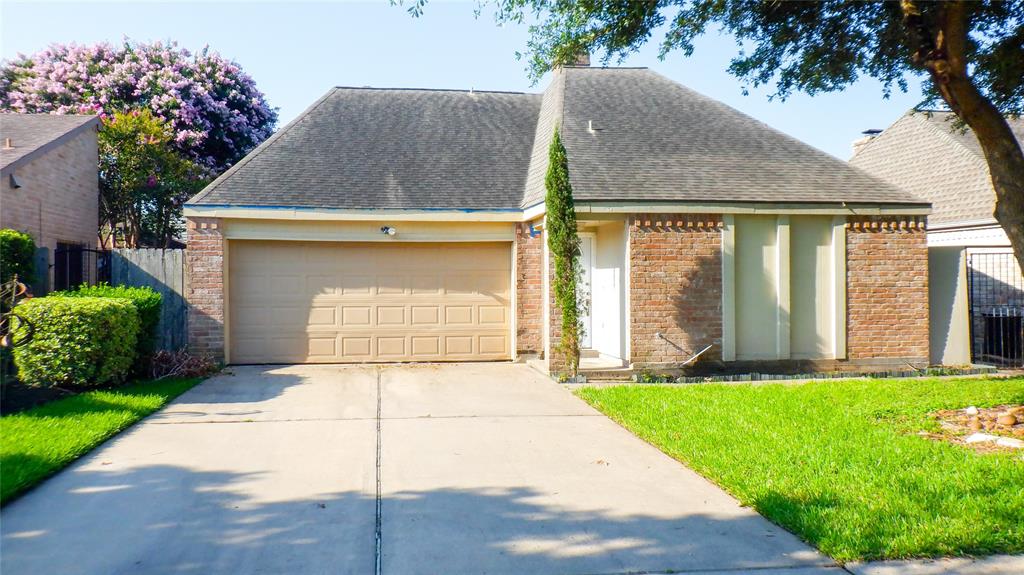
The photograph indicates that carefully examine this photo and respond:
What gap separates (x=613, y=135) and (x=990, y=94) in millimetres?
5530

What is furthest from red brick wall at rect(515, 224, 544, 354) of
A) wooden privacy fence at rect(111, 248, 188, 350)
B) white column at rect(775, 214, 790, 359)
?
wooden privacy fence at rect(111, 248, 188, 350)

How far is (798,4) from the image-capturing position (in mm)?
8969

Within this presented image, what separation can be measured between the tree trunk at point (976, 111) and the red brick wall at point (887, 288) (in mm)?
4814

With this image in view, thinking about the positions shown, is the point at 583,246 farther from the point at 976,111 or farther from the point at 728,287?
the point at 976,111

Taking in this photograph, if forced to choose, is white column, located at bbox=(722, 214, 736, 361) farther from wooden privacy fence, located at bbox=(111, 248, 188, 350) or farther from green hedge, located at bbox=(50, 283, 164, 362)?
wooden privacy fence, located at bbox=(111, 248, 188, 350)

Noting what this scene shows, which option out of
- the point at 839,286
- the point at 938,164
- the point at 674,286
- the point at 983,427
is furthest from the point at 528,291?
the point at 938,164

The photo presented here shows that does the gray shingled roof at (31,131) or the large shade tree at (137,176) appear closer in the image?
the gray shingled roof at (31,131)

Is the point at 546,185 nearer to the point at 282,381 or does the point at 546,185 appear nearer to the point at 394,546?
the point at 282,381

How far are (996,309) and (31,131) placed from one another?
19476 millimetres

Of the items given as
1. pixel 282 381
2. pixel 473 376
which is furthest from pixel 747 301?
pixel 282 381

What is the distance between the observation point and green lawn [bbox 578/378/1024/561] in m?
4.59

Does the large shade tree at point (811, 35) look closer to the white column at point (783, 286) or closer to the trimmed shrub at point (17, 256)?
the white column at point (783, 286)

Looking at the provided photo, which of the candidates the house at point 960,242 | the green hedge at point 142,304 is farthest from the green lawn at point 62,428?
the house at point 960,242

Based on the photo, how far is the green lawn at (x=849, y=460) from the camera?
4590mm
